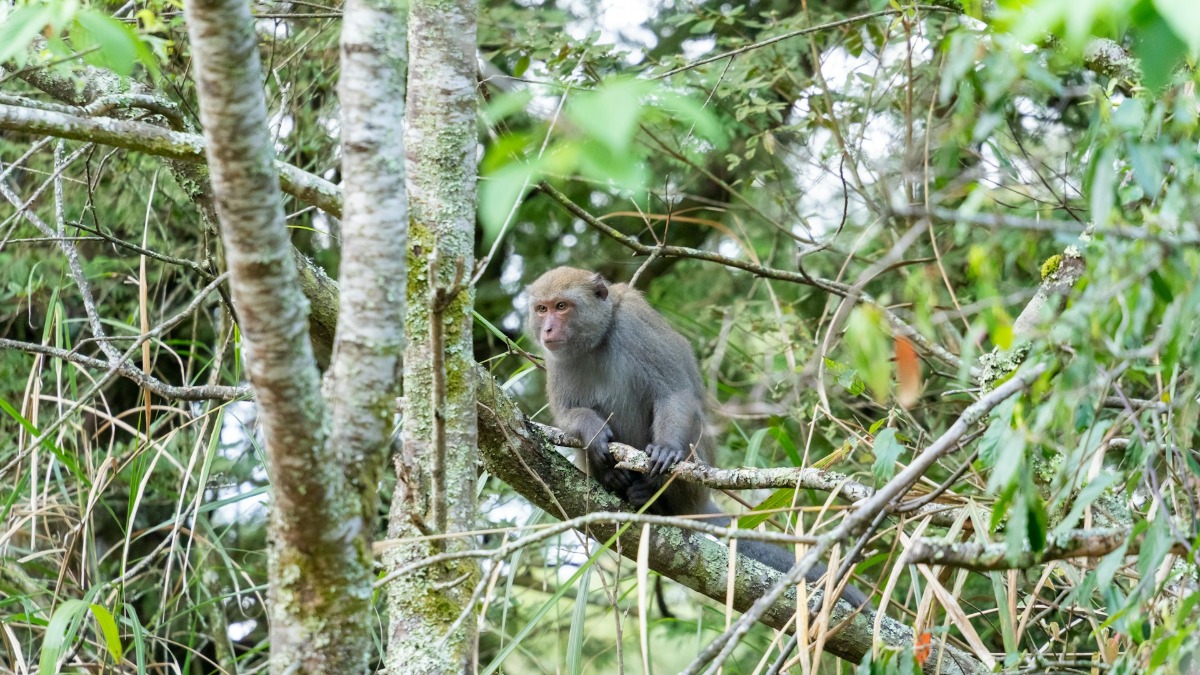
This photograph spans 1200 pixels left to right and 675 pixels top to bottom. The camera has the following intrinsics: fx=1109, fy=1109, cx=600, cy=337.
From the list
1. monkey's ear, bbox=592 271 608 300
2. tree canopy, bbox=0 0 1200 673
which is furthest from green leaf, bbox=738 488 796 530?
monkey's ear, bbox=592 271 608 300

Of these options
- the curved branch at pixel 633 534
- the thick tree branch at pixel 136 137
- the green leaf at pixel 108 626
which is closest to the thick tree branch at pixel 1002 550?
the curved branch at pixel 633 534

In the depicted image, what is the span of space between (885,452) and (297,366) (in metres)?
2.11

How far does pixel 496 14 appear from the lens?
803cm

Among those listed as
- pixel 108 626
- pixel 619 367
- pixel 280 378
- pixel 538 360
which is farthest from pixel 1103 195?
pixel 619 367

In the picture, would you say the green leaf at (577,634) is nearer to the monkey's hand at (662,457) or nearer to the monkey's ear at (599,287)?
the monkey's hand at (662,457)

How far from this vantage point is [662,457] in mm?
6094

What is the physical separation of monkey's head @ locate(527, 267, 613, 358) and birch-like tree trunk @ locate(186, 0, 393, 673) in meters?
4.42

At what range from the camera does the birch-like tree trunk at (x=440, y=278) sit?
319 cm

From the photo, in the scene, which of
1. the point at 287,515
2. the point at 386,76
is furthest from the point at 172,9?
the point at 287,515

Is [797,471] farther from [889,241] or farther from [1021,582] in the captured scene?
[889,241]

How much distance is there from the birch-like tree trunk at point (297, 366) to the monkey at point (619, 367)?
3982 millimetres

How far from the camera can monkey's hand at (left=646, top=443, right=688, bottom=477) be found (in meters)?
5.93

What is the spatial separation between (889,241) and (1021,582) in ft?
11.5

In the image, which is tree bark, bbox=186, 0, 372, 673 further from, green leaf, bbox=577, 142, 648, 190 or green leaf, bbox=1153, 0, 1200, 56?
green leaf, bbox=1153, 0, 1200, 56
